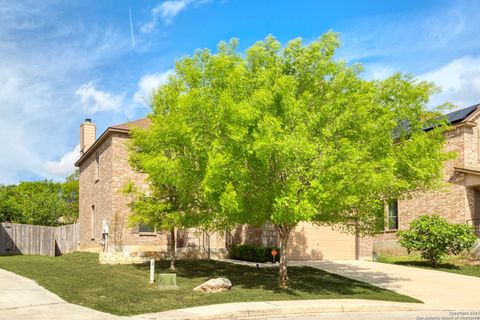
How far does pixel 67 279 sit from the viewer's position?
1747cm

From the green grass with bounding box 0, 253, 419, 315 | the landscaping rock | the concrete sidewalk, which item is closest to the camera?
the concrete sidewalk

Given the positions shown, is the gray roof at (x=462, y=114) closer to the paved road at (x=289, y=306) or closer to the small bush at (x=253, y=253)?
the paved road at (x=289, y=306)

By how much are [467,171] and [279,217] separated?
1562cm

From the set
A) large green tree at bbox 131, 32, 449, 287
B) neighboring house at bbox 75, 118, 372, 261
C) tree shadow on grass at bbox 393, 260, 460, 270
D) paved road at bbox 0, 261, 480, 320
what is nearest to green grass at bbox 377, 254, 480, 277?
tree shadow on grass at bbox 393, 260, 460, 270

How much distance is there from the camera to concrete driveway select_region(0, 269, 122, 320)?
37.7 feet

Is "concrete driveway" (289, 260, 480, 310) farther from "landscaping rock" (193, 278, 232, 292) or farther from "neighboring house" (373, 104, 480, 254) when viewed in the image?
"landscaping rock" (193, 278, 232, 292)

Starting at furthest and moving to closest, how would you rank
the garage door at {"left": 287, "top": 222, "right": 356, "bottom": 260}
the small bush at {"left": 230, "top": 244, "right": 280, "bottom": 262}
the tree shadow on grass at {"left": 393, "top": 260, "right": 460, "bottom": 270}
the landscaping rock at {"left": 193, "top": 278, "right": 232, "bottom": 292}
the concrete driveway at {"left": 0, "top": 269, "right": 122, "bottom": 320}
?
the garage door at {"left": 287, "top": 222, "right": 356, "bottom": 260}, the small bush at {"left": 230, "top": 244, "right": 280, "bottom": 262}, the tree shadow on grass at {"left": 393, "top": 260, "right": 460, "bottom": 270}, the landscaping rock at {"left": 193, "top": 278, "right": 232, "bottom": 292}, the concrete driveway at {"left": 0, "top": 269, "right": 122, "bottom": 320}

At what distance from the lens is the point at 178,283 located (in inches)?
690

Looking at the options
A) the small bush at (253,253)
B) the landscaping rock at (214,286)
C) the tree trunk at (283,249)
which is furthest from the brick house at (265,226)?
the landscaping rock at (214,286)

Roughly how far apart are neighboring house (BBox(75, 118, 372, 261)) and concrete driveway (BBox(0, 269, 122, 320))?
9902mm

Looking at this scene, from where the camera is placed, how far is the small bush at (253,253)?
2555 centimetres

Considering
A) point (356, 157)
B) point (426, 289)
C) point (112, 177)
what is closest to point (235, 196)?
point (356, 157)

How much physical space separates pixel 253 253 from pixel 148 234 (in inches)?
218

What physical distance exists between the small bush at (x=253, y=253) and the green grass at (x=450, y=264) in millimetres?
6778
